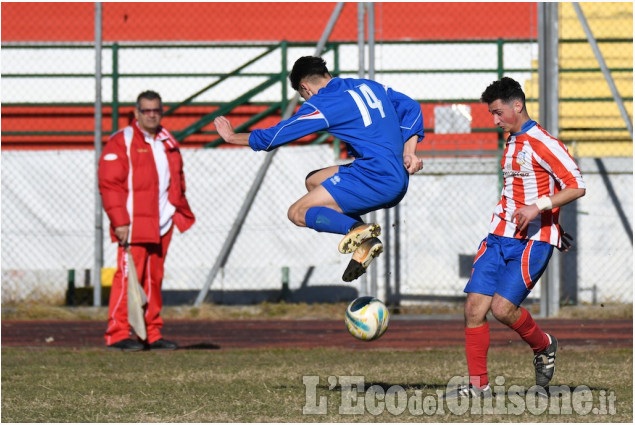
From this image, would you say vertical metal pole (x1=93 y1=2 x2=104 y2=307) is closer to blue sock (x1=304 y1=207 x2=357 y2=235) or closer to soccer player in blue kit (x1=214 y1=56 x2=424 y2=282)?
soccer player in blue kit (x1=214 y1=56 x2=424 y2=282)

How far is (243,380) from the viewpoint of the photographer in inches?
313

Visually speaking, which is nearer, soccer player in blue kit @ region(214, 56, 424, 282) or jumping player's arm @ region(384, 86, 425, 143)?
soccer player in blue kit @ region(214, 56, 424, 282)

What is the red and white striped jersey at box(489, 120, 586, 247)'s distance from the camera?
7098 mm

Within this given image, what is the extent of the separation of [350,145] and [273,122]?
896cm

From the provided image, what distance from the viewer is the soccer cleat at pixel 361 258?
6734 mm

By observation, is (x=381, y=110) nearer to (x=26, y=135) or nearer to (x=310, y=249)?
(x=310, y=249)

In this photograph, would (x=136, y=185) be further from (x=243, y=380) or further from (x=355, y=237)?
(x=355, y=237)

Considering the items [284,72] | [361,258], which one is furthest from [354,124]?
[284,72]

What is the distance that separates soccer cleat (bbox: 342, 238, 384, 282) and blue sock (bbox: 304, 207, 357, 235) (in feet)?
0.63

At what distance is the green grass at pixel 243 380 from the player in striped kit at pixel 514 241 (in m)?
0.41

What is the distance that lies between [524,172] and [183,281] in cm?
861

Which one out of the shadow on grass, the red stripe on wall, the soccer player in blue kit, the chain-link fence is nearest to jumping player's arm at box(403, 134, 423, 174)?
the soccer player in blue kit

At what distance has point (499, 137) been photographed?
50.6 feet

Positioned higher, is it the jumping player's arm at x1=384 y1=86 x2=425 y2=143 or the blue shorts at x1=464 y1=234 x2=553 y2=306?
the jumping player's arm at x1=384 y1=86 x2=425 y2=143
